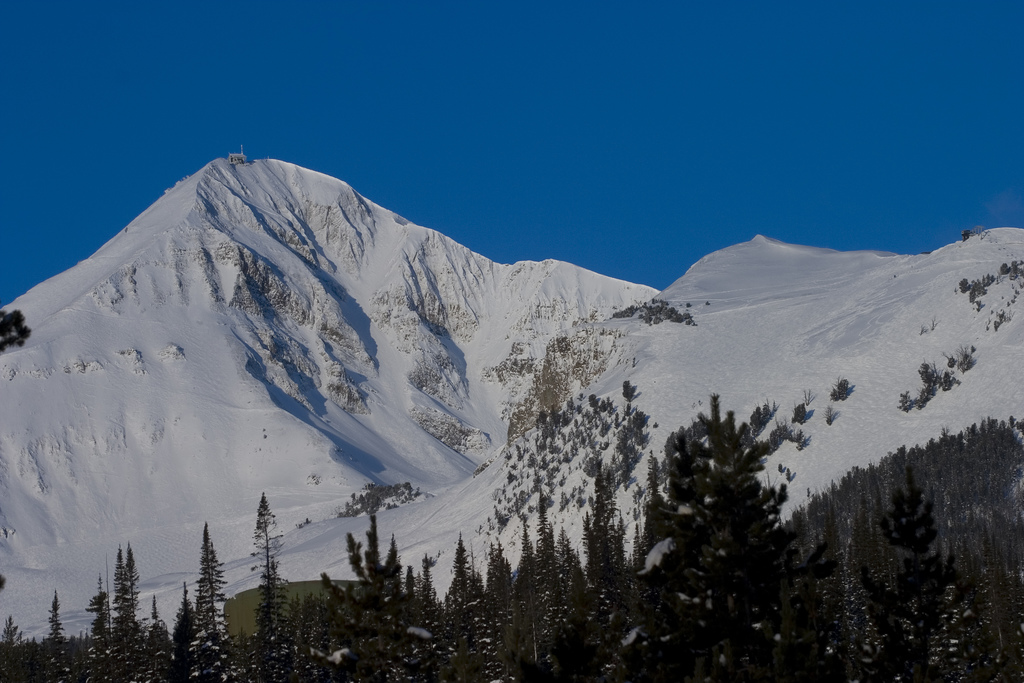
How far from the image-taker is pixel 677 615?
29.3 meters

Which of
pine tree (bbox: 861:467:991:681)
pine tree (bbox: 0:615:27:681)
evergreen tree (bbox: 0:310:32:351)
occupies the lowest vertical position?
pine tree (bbox: 861:467:991:681)

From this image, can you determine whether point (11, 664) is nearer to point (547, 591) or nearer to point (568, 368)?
point (547, 591)

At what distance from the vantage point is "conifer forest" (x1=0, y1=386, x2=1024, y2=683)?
2775 centimetres

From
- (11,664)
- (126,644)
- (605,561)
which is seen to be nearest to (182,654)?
(126,644)

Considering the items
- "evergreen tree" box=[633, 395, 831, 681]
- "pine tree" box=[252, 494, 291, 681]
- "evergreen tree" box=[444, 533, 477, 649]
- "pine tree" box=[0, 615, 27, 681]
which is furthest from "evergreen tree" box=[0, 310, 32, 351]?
"pine tree" box=[0, 615, 27, 681]

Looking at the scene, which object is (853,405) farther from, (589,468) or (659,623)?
(659,623)

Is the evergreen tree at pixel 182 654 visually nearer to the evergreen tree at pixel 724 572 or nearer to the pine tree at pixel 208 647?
the pine tree at pixel 208 647

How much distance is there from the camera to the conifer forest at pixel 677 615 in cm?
2775

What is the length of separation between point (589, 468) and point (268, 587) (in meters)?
64.5

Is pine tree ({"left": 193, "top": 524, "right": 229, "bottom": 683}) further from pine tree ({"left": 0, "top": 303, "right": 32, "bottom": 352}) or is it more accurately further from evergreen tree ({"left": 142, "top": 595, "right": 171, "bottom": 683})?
pine tree ({"left": 0, "top": 303, "right": 32, "bottom": 352})

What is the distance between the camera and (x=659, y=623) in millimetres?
30031

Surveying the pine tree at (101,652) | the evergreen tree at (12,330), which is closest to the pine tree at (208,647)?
the pine tree at (101,652)

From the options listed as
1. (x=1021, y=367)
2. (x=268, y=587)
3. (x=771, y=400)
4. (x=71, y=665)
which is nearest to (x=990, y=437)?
(x=1021, y=367)

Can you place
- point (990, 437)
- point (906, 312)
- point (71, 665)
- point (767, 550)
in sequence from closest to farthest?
1. point (767, 550)
2. point (71, 665)
3. point (990, 437)
4. point (906, 312)
